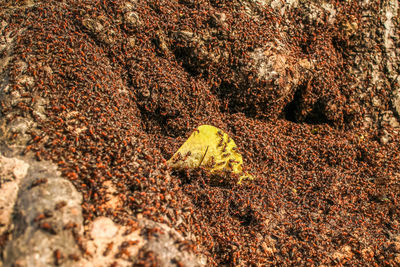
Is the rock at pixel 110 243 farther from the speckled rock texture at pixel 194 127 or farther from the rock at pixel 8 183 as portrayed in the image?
the rock at pixel 8 183

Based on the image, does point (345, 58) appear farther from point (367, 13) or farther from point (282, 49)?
point (282, 49)

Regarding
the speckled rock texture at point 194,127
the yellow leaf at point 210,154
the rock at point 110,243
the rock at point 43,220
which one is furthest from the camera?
the yellow leaf at point 210,154

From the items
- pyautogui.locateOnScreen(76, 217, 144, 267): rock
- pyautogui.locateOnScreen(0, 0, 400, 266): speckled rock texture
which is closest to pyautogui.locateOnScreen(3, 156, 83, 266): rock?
pyautogui.locateOnScreen(0, 0, 400, 266): speckled rock texture

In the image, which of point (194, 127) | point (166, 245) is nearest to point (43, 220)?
point (166, 245)

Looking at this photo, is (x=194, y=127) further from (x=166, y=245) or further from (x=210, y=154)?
(x=166, y=245)

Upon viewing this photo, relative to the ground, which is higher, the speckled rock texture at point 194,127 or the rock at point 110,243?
the speckled rock texture at point 194,127

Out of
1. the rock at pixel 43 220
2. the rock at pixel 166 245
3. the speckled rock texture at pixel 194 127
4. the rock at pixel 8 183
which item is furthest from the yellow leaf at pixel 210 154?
the rock at pixel 8 183
